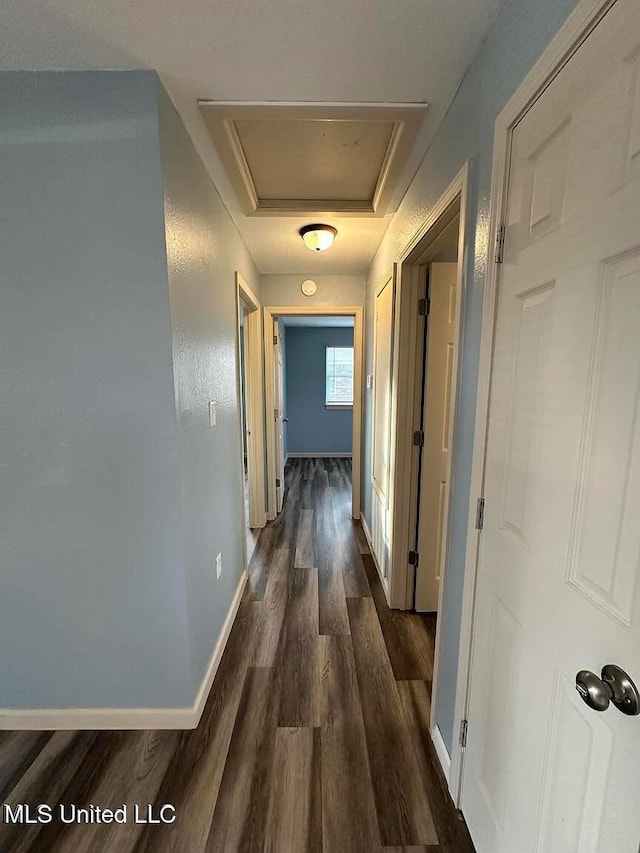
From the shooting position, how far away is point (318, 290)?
3299 mm

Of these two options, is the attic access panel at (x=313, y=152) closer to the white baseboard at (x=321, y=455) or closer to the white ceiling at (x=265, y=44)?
the white ceiling at (x=265, y=44)

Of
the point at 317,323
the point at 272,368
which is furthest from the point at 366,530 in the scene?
the point at 317,323

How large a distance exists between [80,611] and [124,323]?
44.2 inches

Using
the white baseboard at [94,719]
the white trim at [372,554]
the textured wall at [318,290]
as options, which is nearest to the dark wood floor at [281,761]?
the white baseboard at [94,719]

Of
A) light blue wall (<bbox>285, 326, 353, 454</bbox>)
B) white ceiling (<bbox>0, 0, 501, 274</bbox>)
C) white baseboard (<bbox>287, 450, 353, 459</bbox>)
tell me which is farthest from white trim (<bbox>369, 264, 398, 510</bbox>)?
white baseboard (<bbox>287, 450, 353, 459</bbox>)

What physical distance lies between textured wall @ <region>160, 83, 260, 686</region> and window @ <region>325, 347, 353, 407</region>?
13.3 ft

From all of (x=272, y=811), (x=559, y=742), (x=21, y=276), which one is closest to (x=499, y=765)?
(x=559, y=742)

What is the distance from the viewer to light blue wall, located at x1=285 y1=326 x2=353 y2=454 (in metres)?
6.11

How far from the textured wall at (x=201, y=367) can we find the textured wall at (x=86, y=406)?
0.07 metres

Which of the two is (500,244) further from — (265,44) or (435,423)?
(435,423)

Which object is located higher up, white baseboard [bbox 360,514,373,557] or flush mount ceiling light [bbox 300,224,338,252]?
flush mount ceiling light [bbox 300,224,338,252]

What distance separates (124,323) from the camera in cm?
121

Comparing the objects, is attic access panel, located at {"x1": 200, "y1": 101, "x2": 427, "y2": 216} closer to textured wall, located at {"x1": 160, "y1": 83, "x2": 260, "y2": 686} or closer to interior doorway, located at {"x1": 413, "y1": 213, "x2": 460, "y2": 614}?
textured wall, located at {"x1": 160, "y1": 83, "x2": 260, "y2": 686}

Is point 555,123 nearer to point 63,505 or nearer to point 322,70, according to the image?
point 322,70
